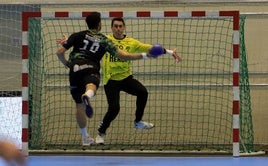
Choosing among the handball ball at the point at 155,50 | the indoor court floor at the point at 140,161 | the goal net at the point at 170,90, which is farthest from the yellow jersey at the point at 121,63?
the goal net at the point at 170,90

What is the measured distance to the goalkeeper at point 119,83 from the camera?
31.9 feet

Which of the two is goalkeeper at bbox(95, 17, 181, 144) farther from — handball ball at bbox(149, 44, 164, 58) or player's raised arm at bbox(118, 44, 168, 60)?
handball ball at bbox(149, 44, 164, 58)

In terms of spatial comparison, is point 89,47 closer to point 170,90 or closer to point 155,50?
point 155,50

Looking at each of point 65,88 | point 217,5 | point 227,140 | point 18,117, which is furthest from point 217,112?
point 18,117

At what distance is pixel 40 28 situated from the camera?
1162 cm

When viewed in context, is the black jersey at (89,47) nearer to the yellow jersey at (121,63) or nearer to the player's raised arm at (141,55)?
the player's raised arm at (141,55)

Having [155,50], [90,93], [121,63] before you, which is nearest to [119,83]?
[121,63]

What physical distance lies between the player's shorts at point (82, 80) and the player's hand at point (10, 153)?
17.2ft

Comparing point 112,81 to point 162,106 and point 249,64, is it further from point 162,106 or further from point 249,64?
point 249,64

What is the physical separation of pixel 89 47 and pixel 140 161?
179cm

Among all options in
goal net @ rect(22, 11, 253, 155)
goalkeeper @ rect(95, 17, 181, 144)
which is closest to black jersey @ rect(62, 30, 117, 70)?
goalkeeper @ rect(95, 17, 181, 144)

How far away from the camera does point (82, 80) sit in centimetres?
911

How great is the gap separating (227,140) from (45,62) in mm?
3833

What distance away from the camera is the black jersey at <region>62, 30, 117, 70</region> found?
9.09 meters
